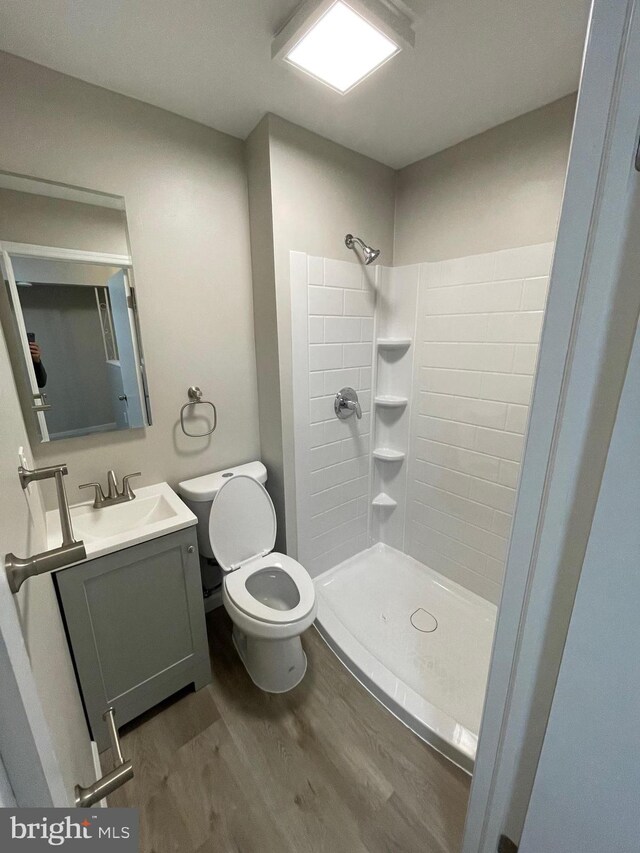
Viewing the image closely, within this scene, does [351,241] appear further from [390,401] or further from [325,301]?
[390,401]

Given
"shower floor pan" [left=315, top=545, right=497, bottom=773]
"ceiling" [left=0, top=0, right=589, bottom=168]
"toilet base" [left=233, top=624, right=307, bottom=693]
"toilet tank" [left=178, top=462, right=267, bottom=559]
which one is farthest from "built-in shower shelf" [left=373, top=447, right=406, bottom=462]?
"ceiling" [left=0, top=0, right=589, bottom=168]

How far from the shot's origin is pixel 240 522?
5.43ft

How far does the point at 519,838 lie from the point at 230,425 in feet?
5.53

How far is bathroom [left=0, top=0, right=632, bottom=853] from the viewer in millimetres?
1074

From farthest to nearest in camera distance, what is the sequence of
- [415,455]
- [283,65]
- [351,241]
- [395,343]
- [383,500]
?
[383,500]
[415,455]
[395,343]
[351,241]
[283,65]

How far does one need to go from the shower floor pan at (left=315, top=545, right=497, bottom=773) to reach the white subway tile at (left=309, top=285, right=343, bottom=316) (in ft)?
5.14

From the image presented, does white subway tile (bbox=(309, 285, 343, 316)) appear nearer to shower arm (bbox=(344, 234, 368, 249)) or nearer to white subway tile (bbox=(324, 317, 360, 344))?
white subway tile (bbox=(324, 317, 360, 344))

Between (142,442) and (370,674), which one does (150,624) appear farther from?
(370,674)

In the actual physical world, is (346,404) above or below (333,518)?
above

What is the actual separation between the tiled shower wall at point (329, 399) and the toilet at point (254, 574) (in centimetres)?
28

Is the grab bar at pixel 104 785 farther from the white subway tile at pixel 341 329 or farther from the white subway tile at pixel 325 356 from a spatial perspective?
the white subway tile at pixel 341 329

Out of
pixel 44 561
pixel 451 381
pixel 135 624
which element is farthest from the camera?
pixel 451 381

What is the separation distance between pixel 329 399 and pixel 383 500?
2.76 ft

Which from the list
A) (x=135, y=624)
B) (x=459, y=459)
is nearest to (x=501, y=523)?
(x=459, y=459)
